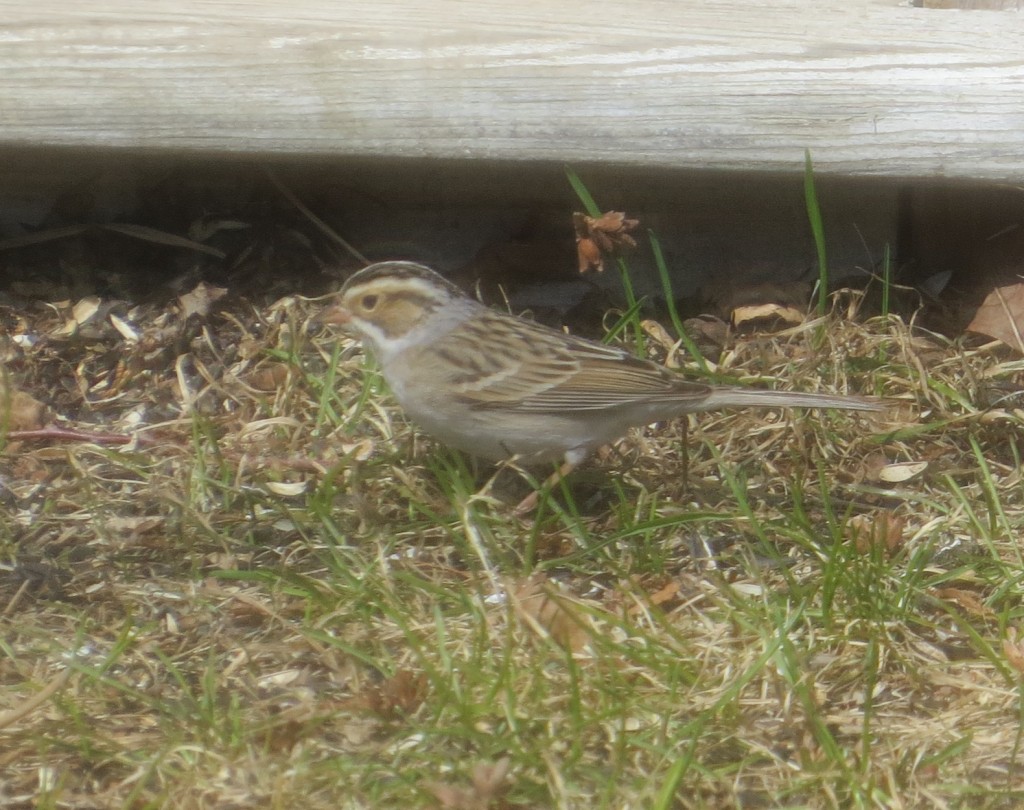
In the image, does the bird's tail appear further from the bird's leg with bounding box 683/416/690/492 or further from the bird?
the bird's leg with bounding box 683/416/690/492

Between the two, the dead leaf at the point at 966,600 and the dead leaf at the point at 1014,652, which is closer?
the dead leaf at the point at 1014,652

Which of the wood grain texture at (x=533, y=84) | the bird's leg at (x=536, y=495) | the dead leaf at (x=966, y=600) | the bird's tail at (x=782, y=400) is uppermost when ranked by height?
the wood grain texture at (x=533, y=84)

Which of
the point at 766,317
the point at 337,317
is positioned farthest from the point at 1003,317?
the point at 337,317

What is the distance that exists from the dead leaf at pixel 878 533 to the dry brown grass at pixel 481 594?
1cm

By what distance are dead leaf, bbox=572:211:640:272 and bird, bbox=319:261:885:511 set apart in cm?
35

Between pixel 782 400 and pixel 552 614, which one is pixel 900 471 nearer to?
pixel 782 400

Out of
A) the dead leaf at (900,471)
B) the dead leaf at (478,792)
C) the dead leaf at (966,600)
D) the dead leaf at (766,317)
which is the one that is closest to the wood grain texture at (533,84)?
the dead leaf at (766,317)

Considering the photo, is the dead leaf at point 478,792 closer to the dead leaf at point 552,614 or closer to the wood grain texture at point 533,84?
the dead leaf at point 552,614

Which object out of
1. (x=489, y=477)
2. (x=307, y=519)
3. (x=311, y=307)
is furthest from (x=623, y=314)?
(x=307, y=519)

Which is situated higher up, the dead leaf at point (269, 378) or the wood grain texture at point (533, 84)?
the wood grain texture at point (533, 84)

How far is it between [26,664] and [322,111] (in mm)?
1819

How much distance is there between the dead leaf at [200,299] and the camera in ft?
15.0

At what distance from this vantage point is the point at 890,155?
3.96 metres

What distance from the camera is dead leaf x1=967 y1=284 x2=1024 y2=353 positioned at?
169 inches
